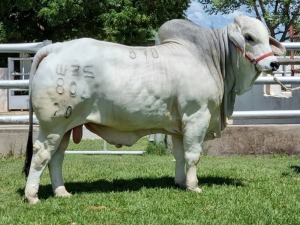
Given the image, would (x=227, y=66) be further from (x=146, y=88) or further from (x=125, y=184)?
(x=125, y=184)

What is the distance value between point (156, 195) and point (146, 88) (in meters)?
0.96

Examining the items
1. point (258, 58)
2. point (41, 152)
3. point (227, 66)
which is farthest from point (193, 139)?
point (41, 152)

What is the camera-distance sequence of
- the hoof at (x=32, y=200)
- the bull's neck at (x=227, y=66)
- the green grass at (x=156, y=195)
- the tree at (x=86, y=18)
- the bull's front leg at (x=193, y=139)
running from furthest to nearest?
the tree at (x=86, y=18) < the bull's neck at (x=227, y=66) < the bull's front leg at (x=193, y=139) < the hoof at (x=32, y=200) < the green grass at (x=156, y=195)

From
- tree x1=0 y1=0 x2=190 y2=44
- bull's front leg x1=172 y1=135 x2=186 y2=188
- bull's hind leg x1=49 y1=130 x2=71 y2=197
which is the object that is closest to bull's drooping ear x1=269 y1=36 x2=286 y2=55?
bull's front leg x1=172 y1=135 x2=186 y2=188

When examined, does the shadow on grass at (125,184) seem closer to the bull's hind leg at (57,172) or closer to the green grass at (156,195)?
the green grass at (156,195)

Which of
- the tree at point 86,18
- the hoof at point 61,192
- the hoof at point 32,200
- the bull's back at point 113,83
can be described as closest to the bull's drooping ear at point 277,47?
the bull's back at point 113,83

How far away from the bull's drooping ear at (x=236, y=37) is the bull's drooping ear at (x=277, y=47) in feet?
1.46

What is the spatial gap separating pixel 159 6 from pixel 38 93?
17683mm

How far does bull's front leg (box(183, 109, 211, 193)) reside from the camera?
589 cm

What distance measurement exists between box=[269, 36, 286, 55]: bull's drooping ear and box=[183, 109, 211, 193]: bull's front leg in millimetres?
1061

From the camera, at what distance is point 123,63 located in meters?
5.70

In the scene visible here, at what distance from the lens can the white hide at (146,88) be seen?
5516 millimetres

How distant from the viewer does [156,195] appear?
573 cm

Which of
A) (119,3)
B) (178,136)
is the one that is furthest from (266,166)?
(119,3)
